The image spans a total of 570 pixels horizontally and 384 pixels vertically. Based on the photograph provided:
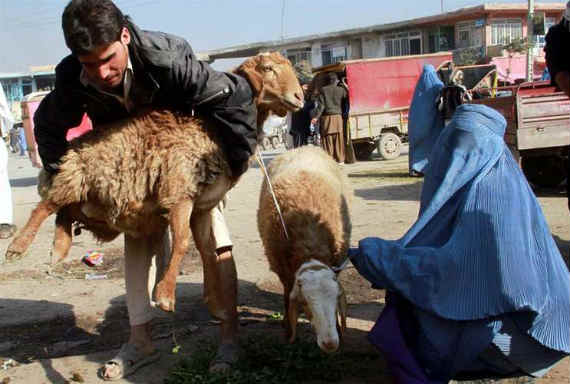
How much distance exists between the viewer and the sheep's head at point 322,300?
3.22 meters

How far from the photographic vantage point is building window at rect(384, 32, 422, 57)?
38.6 m

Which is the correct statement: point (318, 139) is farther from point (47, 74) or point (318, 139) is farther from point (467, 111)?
point (47, 74)

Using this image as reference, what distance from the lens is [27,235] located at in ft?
8.89

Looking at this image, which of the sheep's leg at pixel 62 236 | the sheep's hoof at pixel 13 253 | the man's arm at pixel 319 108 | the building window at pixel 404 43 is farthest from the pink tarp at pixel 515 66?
the sheep's hoof at pixel 13 253

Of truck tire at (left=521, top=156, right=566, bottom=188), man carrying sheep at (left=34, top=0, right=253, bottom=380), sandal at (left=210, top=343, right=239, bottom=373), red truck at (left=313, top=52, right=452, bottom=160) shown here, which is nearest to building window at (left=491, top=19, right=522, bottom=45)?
red truck at (left=313, top=52, right=452, bottom=160)

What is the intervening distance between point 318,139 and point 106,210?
14103mm

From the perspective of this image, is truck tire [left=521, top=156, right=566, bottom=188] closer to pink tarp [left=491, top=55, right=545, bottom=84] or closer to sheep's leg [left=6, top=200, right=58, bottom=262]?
sheep's leg [left=6, top=200, right=58, bottom=262]

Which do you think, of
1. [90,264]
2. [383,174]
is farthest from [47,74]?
[90,264]

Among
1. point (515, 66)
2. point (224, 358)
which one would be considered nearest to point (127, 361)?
point (224, 358)

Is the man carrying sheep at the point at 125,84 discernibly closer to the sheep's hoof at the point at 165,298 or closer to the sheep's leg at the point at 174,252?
the sheep's leg at the point at 174,252

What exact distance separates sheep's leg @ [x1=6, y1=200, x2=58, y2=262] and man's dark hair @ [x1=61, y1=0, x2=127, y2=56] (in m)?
0.80

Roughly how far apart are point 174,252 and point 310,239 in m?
1.33

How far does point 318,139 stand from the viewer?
16875 millimetres

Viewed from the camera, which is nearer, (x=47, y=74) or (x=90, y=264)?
(x=90, y=264)
